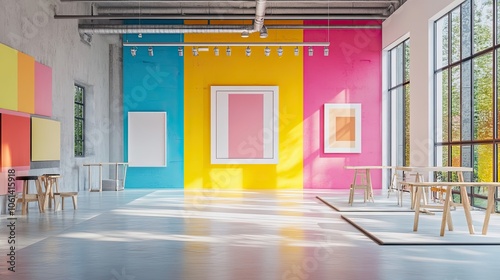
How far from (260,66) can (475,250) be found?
11.5 m

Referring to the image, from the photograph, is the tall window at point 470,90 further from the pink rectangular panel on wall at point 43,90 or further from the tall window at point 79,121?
the tall window at point 79,121

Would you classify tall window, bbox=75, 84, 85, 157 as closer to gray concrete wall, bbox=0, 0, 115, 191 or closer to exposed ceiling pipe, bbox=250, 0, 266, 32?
gray concrete wall, bbox=0, 0, 115, 191

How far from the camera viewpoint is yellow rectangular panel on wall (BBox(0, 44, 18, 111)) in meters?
9.48

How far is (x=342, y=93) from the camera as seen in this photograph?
55.3 ft

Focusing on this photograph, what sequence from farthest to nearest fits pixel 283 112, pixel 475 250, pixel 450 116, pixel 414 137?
pixel 283 112, pixel 414 137, pixel 450 116, pixel 475 250

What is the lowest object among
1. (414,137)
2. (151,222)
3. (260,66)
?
(151,222)

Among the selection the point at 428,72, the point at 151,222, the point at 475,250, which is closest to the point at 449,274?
the point at 475,250

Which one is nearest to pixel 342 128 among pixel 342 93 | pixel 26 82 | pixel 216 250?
pixel 342 93

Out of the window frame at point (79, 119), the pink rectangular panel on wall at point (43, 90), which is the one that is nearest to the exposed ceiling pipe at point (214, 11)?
the window frame at point (79, 119)

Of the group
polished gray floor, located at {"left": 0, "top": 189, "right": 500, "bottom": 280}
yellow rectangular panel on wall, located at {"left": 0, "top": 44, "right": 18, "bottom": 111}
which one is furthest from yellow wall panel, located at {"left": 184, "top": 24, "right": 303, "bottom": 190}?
yellow rectangular panel on wall, located at {"left": 0, "top": 44, "right": 18, "bottom": 111}

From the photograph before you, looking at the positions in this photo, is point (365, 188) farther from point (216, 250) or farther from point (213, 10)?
point (213, 10)

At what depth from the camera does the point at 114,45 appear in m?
16.8

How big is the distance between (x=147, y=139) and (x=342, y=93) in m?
5.67

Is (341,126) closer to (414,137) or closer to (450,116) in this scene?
(414,137)
